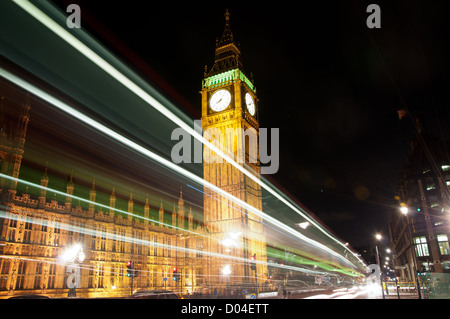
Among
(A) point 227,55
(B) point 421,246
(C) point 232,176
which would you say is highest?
(A) point 227,55

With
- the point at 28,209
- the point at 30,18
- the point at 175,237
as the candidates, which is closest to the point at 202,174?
the point at 175,237

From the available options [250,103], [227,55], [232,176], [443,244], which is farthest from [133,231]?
[443,244]

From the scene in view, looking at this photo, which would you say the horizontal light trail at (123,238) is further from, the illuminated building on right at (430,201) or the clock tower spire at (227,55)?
the clock tower spire at (227,55)

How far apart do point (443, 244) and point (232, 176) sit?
35.7m

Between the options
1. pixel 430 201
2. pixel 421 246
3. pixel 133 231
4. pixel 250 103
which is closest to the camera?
pixel 421 246

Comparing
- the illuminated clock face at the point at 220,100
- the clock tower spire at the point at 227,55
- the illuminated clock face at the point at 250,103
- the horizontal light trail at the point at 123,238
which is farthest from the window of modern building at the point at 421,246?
the clock tower spire at the point at 227,55

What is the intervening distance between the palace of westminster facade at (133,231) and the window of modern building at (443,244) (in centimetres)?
2826

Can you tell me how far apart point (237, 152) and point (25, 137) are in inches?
1251

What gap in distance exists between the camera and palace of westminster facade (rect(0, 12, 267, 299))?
39.0 m

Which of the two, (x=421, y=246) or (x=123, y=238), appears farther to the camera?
(x=123, y=238)

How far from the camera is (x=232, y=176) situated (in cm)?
5772

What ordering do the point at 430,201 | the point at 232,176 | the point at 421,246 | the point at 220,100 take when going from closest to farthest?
the point at 421,246 → the point at 430,201 → the point at 232,176 → the point at 220,100

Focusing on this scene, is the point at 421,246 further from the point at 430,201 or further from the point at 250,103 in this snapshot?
the point at 250,103
